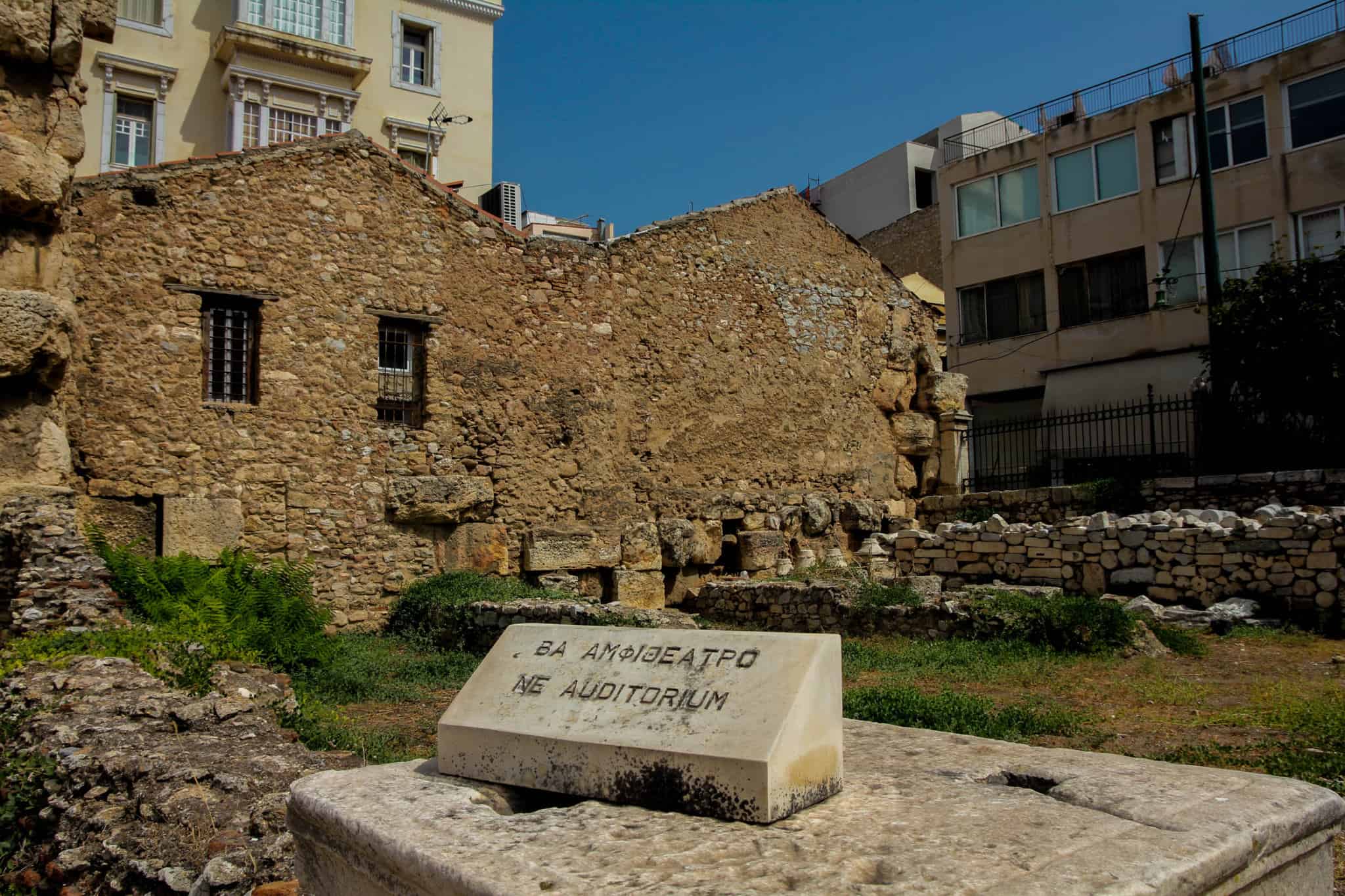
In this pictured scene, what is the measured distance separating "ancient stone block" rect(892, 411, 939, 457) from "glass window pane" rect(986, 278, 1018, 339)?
367 inches

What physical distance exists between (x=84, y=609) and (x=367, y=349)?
4581mm

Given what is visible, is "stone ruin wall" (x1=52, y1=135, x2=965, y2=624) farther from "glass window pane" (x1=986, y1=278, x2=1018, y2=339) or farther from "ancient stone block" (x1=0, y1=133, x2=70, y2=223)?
"glass window pane" (x1=986, y1=278, x2=1018, y2=339)

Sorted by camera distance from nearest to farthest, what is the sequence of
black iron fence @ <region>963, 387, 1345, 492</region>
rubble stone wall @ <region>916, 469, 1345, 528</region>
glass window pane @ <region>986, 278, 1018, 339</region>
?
rubble stone wall @ <region>916, 469, 1345, 528</region> → black iron fence @ <region>963, 387, 1345, 492</region> → glass window pane @ <region>986, 278, 1018, 339</region>

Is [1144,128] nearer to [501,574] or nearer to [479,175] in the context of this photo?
[479,175]

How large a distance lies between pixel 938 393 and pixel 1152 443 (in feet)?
14.4

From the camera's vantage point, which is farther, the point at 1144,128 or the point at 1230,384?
the point at 1144,128

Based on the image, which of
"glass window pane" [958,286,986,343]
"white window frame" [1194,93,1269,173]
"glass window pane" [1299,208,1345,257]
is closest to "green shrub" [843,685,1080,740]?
"glass window pane" [1299,208,1345,257]

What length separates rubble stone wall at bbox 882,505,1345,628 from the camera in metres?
10.7

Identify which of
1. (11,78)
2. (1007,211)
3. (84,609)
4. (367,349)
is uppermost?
(1007,211)

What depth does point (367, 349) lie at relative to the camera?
11.4 m

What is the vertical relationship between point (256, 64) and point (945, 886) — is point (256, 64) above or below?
above

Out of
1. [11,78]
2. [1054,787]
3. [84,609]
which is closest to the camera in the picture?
[1054,787]

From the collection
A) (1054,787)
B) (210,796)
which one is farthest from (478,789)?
(1054,787)

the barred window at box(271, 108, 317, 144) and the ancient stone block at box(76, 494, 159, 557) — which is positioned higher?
the barred window at box(271, 108, 317, 144)
